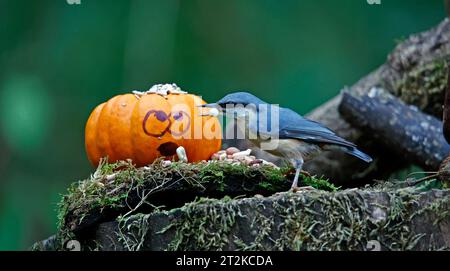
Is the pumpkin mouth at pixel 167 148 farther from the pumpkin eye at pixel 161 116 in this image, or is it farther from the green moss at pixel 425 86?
the green moss at pixel 425 86

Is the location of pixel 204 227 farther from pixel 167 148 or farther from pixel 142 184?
pixel 167 148

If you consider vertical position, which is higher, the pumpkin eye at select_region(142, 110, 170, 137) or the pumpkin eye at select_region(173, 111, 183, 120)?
the pumpkin eye at select_region(173, 111, 183, 120)

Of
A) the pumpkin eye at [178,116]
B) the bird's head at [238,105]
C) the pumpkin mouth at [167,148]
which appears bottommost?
the pumpkin mouth at [167,148]

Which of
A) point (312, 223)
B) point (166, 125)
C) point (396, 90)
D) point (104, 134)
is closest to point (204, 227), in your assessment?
point (312, 223)

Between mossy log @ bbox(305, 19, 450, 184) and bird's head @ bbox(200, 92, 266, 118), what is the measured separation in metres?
2.35

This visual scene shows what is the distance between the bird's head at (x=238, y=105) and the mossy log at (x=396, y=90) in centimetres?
235

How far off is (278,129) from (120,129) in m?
0.76

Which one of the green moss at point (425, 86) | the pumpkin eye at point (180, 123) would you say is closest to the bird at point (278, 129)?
the pumpkin eye at point (180, 123)

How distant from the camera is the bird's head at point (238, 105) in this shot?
2.75 m

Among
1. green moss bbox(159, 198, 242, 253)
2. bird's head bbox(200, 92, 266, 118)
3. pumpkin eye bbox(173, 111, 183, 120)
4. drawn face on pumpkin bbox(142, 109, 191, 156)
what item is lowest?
green moss bbox(159, 198, 242, 253)

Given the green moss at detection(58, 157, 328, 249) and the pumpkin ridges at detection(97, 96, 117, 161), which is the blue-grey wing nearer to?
the green moss at detection(58, 157, 328, 249)

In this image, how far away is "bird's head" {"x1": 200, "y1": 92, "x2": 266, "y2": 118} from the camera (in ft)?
9.04

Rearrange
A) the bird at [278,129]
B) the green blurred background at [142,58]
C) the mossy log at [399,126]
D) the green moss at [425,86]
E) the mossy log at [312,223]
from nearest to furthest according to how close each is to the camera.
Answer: the mossy log at [312,223] < the bird at [278,129] < the mossy log at [399,126] < the green moss at [425,86] < the green blurred background at [142,58]

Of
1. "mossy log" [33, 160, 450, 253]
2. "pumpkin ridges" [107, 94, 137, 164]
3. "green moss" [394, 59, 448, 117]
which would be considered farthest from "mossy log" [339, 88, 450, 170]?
"mossy log" [33, 160, 450, 253]
